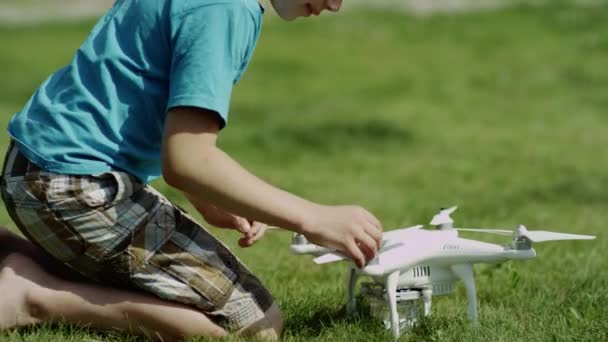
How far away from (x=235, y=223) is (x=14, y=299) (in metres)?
0.67

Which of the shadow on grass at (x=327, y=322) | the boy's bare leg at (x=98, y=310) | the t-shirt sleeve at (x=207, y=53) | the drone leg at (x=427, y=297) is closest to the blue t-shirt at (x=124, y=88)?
the t-shirt sleeve at (x=207, y=53)

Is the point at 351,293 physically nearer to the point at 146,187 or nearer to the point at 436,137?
the point at 146,187

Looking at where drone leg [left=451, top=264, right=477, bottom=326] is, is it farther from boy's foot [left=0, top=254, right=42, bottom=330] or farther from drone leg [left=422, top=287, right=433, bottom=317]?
boy's foot [left=0, top=254, right=42, bottom=330]

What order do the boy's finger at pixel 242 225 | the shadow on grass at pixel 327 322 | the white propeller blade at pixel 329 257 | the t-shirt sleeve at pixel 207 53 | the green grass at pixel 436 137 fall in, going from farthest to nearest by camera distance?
the green grass at pixel 436 137 → the boy's finger at pixel 242 225 → the shadow on grass at pixel 327 322 → the white propeller blade at pixel 329 257 → the t-shirt sleeve at pixel 207 53

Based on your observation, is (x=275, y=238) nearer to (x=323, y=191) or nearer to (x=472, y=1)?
(x=323, y=191)

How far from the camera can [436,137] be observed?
7.82 m

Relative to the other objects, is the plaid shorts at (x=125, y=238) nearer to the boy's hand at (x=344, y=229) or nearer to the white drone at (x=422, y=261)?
the white drone at (x=422, y=261)

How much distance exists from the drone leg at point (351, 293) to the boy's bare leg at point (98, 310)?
243mm

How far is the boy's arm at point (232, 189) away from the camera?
2492mm

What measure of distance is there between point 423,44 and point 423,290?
8753mm

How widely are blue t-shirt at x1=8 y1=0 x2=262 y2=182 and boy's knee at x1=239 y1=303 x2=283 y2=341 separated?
477 millimetres

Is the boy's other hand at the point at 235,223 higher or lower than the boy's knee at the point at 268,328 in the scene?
higher

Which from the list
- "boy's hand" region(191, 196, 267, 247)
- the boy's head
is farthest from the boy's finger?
the boy's head

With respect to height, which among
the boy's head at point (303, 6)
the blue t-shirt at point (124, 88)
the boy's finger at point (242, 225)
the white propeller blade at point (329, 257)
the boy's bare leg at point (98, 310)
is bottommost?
the boy's bare leg at point (98, 310)
